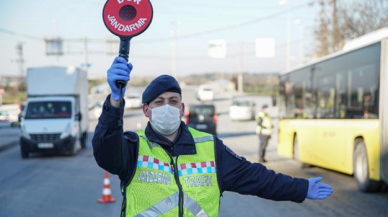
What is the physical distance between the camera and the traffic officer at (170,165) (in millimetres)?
3178

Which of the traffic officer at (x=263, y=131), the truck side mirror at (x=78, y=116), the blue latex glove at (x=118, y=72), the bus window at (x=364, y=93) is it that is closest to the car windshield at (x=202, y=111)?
the truck side mirror at (x=78, y=116)

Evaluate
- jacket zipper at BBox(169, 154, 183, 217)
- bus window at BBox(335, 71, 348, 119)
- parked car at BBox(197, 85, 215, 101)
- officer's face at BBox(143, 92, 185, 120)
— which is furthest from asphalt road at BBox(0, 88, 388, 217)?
parked car at BBox(197, 85, 215, 101)

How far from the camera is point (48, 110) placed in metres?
20.9

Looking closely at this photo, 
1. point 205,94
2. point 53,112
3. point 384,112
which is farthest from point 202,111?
point 205,94

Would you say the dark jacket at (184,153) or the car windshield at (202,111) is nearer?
the dark jacket at (184,153)

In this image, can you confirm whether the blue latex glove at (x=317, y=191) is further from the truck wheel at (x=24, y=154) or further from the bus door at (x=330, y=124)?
the truck wheel at (x=24, y=154)

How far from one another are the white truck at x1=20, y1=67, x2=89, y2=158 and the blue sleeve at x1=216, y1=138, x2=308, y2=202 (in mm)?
17080

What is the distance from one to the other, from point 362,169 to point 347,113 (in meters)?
1.64

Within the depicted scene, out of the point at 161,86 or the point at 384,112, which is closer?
the point at 161,86

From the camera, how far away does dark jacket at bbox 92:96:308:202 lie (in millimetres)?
3146

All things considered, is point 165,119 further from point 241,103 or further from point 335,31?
point 241,103

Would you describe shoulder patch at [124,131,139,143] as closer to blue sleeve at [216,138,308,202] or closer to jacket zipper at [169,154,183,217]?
jacket zipper at [169,154,183,217]

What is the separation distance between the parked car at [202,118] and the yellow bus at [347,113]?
10.6 meters

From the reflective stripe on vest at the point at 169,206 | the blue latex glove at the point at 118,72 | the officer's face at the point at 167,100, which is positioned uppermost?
the blue latex glove at the point at 118,72
